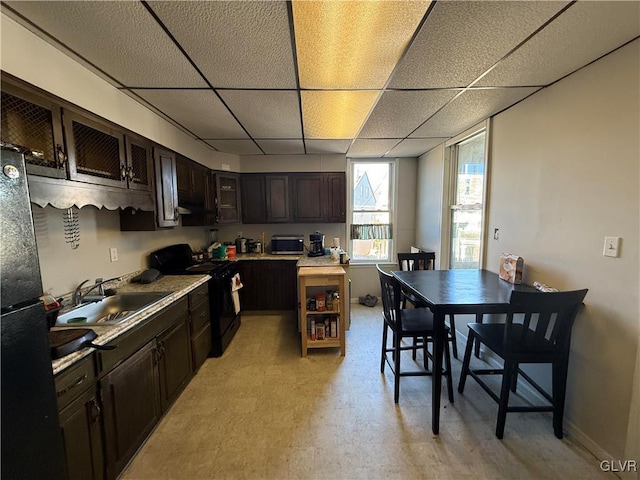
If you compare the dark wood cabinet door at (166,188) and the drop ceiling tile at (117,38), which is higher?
the drop ceiling tile at (117,38)

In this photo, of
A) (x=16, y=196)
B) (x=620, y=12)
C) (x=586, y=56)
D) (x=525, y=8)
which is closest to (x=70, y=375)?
(x=16, y=196)

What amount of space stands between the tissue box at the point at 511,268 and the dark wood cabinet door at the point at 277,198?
2809 millimetres

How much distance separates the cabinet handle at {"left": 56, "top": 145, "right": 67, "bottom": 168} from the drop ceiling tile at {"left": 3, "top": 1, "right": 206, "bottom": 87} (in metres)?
0.59

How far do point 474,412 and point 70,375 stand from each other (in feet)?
8.35

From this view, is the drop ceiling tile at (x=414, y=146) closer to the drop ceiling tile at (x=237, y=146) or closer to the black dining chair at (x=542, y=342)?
the drop ceiling tile at (x=237, y=146)

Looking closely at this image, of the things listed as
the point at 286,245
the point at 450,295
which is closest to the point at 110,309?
the point at 286,245

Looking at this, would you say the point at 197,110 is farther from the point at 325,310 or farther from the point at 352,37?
the point at 325,310

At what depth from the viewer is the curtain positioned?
4.36 metres

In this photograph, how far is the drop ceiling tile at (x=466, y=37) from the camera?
3.78 feet

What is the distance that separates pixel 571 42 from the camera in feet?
4.53

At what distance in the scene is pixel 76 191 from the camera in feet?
4.83

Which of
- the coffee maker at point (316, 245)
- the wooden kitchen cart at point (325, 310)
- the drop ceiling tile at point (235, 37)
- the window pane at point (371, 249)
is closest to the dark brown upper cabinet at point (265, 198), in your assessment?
the coffee maker at point (316, 245)

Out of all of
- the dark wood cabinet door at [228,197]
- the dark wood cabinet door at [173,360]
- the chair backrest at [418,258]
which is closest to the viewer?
the dark wood cabinet door at [173,360]

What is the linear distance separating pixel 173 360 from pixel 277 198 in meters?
2.60
